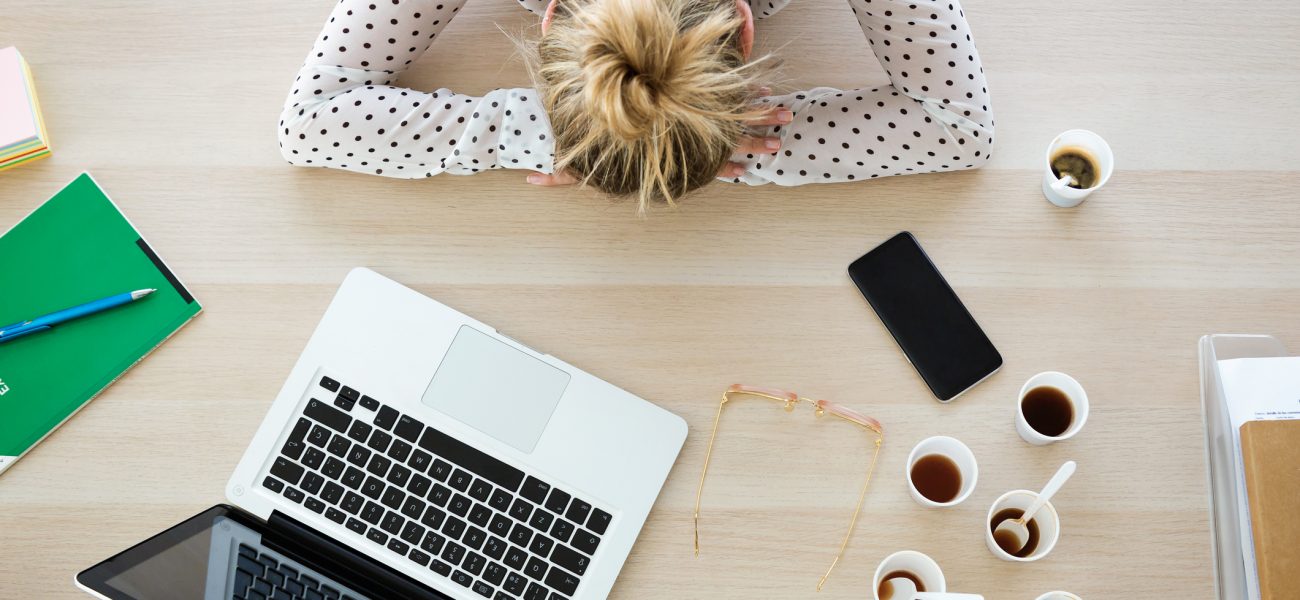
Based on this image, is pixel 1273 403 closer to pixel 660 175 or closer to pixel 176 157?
pixel 660 175

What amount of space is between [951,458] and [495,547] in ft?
1.63

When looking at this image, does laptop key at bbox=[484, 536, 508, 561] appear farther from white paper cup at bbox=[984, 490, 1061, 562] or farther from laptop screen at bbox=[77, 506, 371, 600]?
white paper cup at bbox=[984, 490, 1061, 562]

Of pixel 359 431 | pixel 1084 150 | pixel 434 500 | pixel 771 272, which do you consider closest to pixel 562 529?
pixel 434 500

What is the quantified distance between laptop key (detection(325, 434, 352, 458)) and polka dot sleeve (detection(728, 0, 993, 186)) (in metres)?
0.53

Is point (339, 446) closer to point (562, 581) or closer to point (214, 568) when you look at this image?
point (214, 568)

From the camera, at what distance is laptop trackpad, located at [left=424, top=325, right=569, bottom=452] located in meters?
0.95

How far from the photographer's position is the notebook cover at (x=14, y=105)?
1.02 meters

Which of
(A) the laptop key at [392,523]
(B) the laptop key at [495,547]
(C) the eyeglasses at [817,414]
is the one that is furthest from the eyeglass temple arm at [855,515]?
(A) the laptop key at [392,523]

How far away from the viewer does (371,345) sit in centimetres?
97

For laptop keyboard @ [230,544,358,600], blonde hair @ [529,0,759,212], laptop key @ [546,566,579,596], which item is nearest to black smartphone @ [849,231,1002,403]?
blonde hair @ [529,0,759,212]

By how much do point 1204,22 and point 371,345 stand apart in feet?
3.39

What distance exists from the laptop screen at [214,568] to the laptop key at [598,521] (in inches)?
9.4

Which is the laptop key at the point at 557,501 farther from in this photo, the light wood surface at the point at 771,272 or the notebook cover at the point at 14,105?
the notebook cover at the point at 14,105

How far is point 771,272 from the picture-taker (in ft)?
3.22
